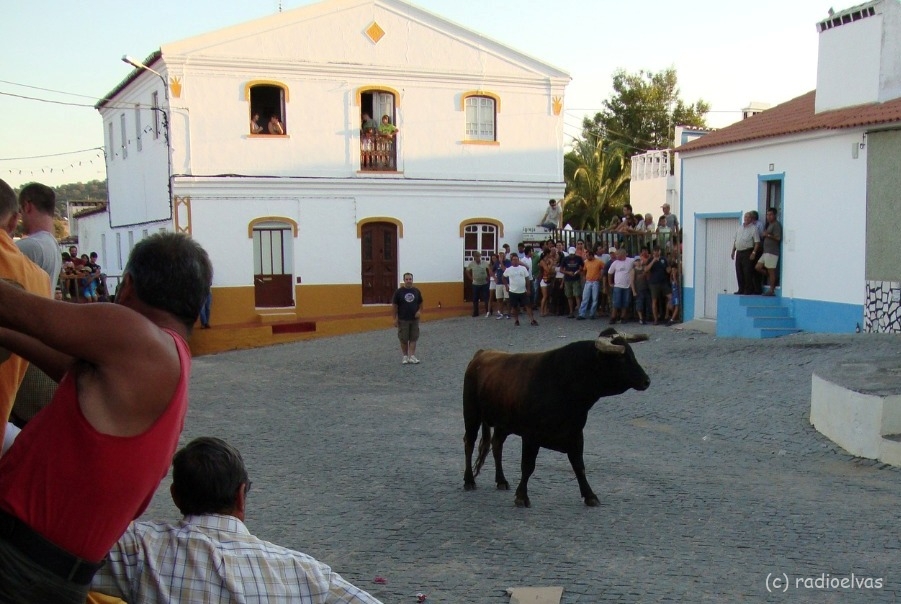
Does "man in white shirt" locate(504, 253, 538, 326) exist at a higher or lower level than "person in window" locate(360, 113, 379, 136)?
lower

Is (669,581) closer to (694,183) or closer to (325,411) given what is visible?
(325,411)

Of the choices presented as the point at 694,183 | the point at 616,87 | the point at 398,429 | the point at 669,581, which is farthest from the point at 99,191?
the point at 669,581

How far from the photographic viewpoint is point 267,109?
84.8 ft

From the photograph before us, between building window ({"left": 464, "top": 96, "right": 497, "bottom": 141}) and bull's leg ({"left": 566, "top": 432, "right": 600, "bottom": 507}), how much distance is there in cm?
2064

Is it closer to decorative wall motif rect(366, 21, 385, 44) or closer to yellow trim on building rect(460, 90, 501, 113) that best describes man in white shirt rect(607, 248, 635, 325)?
yellow trim on building rect(460, 90, 501, 113)

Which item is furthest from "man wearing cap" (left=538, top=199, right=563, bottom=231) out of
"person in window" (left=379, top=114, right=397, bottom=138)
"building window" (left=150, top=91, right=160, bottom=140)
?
"building window" (left=150, top=91, right=160, bottom=140)

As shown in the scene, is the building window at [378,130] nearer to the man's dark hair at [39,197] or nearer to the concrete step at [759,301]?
the concrete step at [759,301]

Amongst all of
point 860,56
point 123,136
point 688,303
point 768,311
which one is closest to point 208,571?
point 768,311

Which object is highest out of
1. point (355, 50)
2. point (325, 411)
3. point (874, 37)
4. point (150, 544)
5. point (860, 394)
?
point (355, 50)

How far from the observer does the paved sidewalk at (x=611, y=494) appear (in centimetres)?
570

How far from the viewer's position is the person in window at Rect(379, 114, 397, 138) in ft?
85.1

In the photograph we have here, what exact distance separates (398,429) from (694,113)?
38.3 meters

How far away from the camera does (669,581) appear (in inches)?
219

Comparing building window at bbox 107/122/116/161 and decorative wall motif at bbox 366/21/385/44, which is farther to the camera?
building window at bbox 107/122/116/161
